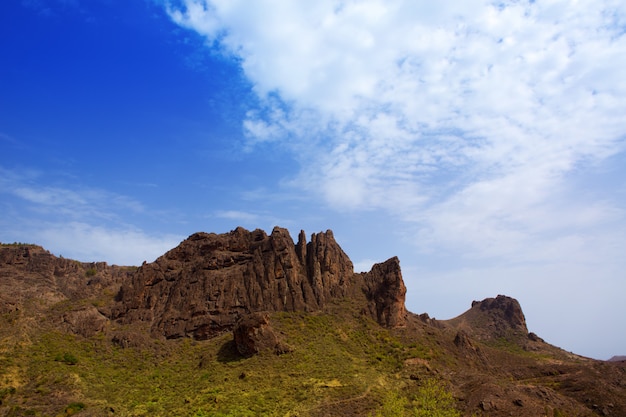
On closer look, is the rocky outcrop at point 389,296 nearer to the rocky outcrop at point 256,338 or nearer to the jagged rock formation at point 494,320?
the rocky outcrop at point 256,338

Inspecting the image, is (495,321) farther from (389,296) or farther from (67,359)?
(67,359)

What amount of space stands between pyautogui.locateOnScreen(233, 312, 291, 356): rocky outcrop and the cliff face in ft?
33.1

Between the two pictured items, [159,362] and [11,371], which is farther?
[159,362]

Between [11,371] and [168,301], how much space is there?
29834 mm

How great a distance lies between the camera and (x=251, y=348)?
80.1 meters

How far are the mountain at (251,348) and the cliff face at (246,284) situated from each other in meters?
0.26

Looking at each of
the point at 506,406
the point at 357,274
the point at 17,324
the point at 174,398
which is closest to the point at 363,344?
the point at 357,274

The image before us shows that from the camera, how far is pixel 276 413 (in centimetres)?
6284

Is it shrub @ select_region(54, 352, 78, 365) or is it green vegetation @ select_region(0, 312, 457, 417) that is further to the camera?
shrub @ select_region(54, 352, 78, 365)

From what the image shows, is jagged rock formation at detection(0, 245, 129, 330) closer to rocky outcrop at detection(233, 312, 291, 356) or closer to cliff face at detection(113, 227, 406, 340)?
cliff face at detection(113, 227, 406, 340)

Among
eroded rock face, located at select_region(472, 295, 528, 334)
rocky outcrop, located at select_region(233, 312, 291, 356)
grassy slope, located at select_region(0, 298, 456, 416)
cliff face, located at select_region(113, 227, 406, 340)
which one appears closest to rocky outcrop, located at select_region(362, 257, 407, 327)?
cliff face, located at select_region(113, 227, 406, 340)

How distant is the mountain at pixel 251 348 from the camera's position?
6662 cm

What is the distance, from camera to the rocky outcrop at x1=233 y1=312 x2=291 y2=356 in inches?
3151

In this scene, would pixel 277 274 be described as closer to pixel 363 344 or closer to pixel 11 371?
pixel 363 344
